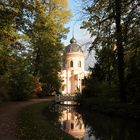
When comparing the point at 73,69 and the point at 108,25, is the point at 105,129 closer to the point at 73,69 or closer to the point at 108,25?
the point at 108,25

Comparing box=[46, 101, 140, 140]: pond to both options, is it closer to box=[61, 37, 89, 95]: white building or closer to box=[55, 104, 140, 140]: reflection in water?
box=[55, 104, 140, 140]: reflection in water

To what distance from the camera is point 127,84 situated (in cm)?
3058

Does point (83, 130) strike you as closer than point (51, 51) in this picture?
Yes

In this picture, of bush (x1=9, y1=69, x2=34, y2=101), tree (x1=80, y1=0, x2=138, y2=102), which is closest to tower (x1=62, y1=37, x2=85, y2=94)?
bush (x1=9, y1=69, x2=34, y2=101)

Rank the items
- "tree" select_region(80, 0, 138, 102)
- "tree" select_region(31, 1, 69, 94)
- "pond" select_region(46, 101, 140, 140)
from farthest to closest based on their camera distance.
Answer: "tree" select_region(31, 1, 69, 94) → "tree" select_region(80, 0, 138, 102) → "pond" select_region(46, 101, 140, 140)

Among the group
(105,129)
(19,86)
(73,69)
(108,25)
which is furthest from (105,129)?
(73,69)

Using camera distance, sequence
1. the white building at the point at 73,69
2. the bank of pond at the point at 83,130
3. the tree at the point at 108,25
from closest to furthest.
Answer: the bank of pond at the point at 83,130 → the tree at the point at 108,25 → the white building at the point at 73,69

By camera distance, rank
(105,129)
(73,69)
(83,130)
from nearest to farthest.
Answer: (83,130)
(105,129)
(73,69)

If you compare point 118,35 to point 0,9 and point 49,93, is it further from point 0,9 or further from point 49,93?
point 49,93

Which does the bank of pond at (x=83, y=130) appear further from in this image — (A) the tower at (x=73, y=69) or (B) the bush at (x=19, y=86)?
(A) the tower at (x=73, y=69)

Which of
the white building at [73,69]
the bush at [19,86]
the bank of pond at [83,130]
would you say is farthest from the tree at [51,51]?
the white building at [73,69]

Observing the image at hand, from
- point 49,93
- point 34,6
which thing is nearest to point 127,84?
point 34,6

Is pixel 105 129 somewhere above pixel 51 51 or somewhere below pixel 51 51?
below

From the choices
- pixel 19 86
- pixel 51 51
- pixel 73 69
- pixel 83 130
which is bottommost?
pixel 83 130
